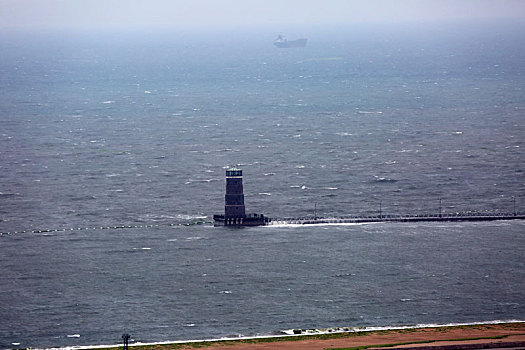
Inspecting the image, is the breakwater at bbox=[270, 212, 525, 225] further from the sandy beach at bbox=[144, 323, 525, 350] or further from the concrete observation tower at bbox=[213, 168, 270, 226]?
the sandy beach at bbox=[144, 323, 525, 350]

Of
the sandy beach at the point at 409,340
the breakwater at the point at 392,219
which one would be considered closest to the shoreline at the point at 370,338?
the sandy beach at the point at 409,340

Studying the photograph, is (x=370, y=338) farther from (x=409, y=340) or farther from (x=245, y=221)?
(x=245, y=221)

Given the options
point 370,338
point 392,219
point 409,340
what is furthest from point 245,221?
point 409,340

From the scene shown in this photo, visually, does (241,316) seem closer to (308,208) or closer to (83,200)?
(308,208)

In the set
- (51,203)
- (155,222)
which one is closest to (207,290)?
(155,222)

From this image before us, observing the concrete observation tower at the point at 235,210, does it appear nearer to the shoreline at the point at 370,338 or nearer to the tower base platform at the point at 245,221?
the tower base platform at the point at 245,221

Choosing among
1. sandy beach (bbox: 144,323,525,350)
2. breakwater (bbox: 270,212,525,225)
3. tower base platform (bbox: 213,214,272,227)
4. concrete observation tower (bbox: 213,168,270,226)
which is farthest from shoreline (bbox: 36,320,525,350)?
concrete observation tower (bbox: 213,168,270,226)
